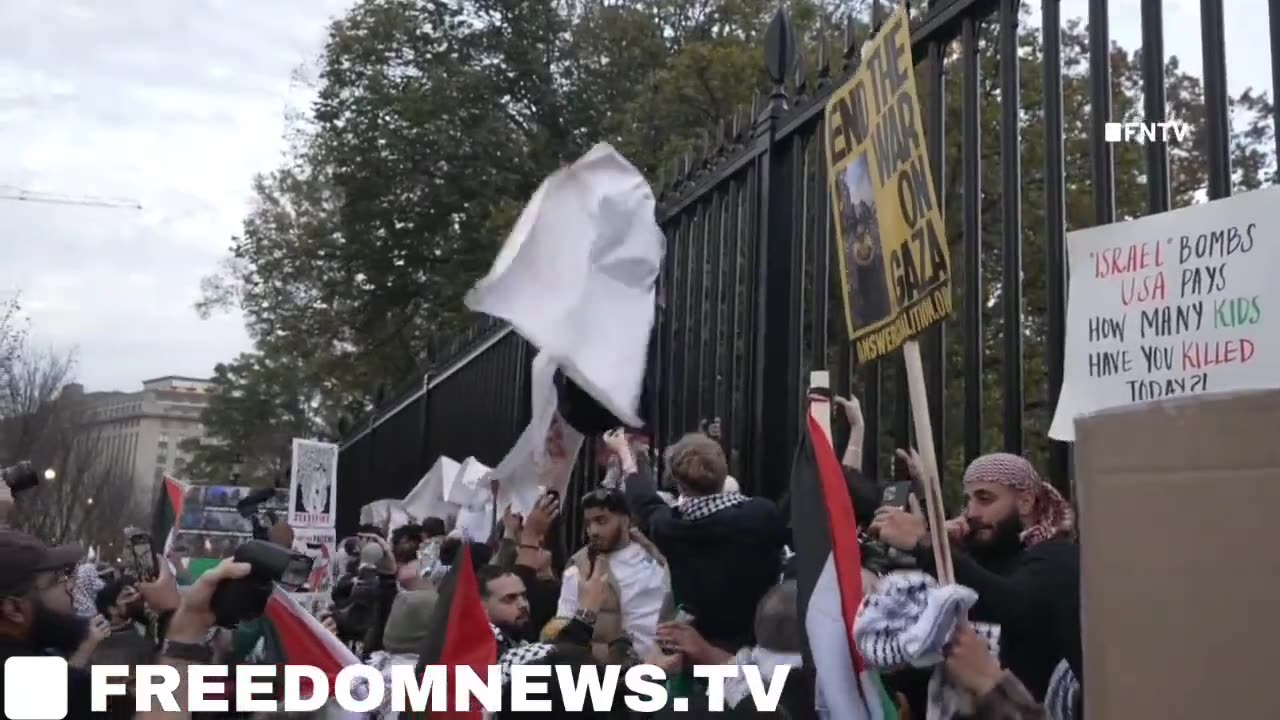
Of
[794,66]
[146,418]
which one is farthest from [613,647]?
[146,418]

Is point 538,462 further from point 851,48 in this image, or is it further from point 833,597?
point 833,597

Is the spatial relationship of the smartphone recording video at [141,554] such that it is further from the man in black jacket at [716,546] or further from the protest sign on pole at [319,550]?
the man in black jacket at [716,546]

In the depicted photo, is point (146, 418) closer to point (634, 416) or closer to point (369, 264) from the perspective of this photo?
point (369, 264)

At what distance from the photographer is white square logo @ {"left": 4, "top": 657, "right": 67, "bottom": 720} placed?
3.59 metres

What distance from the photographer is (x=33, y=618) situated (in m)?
3.82

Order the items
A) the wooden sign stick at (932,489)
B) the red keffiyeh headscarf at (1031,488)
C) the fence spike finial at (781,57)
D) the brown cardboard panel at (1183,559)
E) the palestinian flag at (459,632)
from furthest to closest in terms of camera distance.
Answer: the fence spike finial at (781,57) → the palestinian flag at (459,632) → the red keffiyeh headscarf at (1031,488) → the wooden sign stick at (932,489) → the brown cardboard panel at (1183,559)

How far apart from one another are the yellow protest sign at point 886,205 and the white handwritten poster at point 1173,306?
34 centimetres

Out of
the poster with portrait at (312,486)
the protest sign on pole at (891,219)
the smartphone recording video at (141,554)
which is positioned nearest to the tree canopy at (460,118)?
the poster with portrait at (312,486)

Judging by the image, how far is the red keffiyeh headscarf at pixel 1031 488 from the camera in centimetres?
334

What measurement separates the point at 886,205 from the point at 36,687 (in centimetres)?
261

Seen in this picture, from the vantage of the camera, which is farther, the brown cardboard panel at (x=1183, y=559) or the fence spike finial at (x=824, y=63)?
the fence spike finial at (x=824, y=63)

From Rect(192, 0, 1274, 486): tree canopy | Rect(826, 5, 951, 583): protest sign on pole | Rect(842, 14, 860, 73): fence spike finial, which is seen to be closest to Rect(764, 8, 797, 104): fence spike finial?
Rect(842, 14, 860, 73): fence spike finial

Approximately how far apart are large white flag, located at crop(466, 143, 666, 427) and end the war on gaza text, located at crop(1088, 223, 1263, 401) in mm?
1953

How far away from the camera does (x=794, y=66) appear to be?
5.32 metres
